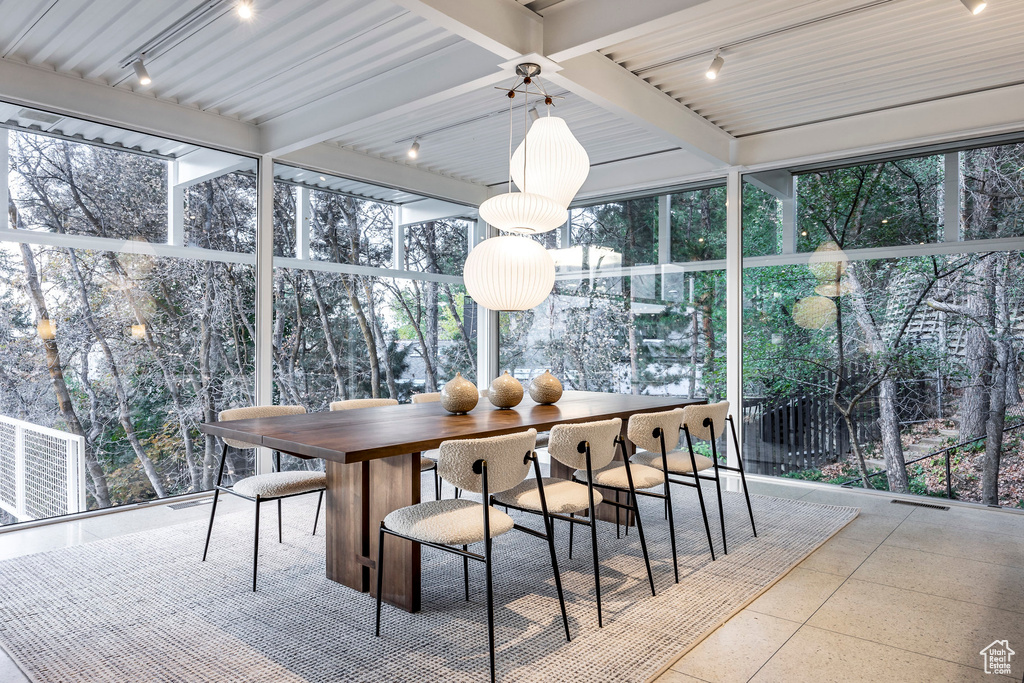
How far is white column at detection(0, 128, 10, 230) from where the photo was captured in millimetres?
3625

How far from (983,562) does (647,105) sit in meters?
3.15

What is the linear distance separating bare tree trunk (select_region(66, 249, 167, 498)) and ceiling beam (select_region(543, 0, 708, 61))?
10.4 ft

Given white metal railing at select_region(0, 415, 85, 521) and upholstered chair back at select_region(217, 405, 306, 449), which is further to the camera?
white metal railing at select_region(0, 415, 85, 521)

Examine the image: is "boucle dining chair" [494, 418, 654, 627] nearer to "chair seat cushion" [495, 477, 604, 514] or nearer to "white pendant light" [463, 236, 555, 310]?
"chair seat cushion" [495, 477, 604, 514]

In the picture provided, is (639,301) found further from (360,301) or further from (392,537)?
(392,537)

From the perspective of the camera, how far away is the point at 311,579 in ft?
9.53

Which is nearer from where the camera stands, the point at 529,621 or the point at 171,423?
the point at 529,621

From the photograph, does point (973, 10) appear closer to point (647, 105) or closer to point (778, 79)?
point (778, 79)

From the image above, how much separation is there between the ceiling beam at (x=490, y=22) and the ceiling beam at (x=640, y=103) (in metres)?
0.27

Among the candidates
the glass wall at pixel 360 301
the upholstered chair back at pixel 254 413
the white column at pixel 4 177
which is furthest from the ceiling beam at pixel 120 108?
the upholstered chair back at pixel 254 413

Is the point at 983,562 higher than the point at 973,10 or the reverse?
the reverse

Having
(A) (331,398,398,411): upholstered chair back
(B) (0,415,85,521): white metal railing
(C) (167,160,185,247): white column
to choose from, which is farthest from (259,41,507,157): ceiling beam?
(B) (0,415,85,521): white metal railing

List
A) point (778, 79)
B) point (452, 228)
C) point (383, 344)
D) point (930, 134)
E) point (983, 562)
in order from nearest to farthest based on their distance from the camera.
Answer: point (983, 562) → point (778, 79) → point (930, 134) → point (383, 344) → point (452, 228)

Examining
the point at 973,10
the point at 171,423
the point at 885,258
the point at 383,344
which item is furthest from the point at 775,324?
the point at 171,423
